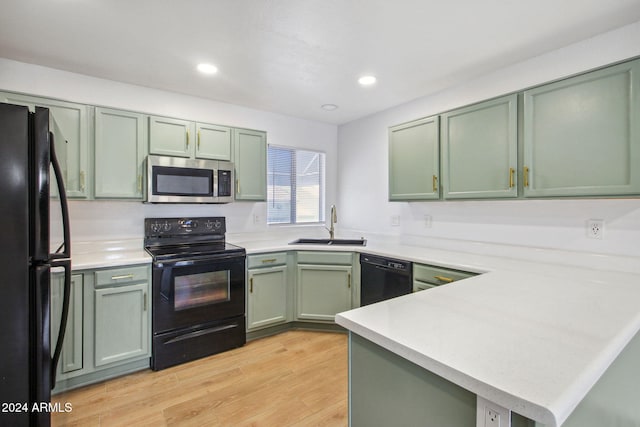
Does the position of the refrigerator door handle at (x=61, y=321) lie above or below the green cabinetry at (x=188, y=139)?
below

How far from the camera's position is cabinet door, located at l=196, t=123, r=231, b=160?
2.88m

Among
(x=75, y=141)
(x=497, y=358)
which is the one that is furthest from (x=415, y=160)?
(x=75, y=141)

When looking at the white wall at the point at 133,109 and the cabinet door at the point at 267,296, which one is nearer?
the white wall at the point at 133,109

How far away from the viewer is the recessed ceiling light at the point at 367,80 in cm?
262

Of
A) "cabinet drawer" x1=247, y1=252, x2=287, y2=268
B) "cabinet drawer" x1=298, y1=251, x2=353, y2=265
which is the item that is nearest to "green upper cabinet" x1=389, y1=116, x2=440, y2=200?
"cabinet drawer" x1=298, y1=251, x2=353, y2=265

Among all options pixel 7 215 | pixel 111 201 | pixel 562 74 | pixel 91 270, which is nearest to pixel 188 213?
pixel 111 201

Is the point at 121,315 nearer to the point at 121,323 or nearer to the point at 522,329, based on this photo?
the point at 121,323

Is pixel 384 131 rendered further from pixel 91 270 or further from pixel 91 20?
pixel 91 270

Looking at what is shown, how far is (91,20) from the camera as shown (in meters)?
1.83

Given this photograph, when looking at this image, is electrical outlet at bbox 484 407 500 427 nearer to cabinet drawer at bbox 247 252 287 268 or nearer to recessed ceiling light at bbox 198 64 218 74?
cabinet drawer at bbox 247 252 287 268

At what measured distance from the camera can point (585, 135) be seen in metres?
1.79

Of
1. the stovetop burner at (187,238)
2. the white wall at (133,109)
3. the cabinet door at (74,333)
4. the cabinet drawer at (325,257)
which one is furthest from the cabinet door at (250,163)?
the cabinet door at (74,333)

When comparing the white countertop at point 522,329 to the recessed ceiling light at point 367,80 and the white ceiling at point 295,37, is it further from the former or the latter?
the recessed ceiling light at point 367,80

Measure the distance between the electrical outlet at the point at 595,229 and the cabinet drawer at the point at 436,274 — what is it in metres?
0.79
